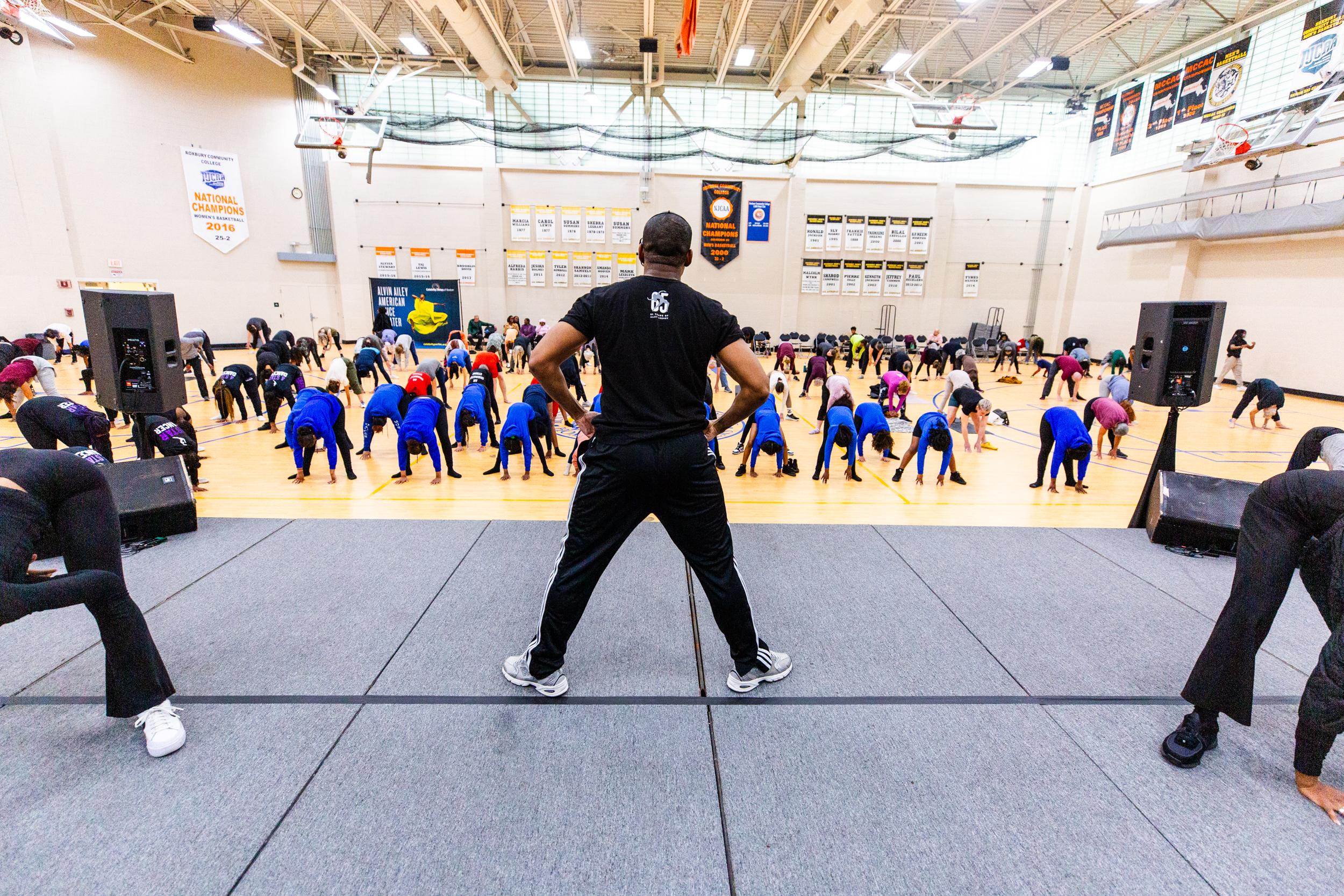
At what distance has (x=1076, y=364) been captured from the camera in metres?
11.2

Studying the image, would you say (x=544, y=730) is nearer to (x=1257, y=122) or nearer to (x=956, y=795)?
(x=956, y=795)

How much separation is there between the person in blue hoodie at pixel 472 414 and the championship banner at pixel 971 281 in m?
18.0

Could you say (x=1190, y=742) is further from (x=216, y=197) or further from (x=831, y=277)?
(x=216, y=197)

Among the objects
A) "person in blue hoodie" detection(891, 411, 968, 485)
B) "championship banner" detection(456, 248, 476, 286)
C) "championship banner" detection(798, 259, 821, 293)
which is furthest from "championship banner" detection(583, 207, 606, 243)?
"person in blue hoodie" detection(891, 411, 968, 485)

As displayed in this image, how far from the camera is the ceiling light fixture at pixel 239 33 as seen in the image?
39.3 feet

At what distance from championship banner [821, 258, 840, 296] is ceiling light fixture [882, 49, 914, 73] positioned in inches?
255

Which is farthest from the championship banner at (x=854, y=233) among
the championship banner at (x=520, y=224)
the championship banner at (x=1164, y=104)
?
the championship banner at (x=520, y=224)

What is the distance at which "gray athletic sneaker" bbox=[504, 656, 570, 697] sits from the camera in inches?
106

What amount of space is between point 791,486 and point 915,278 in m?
A: 16.2

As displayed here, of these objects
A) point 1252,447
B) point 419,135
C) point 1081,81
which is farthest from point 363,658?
point 1081,81

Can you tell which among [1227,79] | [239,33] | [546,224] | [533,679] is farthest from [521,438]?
[1227,79]

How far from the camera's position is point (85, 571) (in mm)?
2104

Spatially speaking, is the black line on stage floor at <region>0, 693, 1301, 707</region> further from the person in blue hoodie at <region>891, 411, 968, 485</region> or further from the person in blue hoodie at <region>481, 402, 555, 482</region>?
the person in blue hoodie at <region>481, 402, 555, 482</region>

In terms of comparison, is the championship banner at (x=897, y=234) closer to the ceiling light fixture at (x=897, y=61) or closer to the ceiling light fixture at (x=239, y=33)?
the ceiling light fixture at (x=897, y=61)
